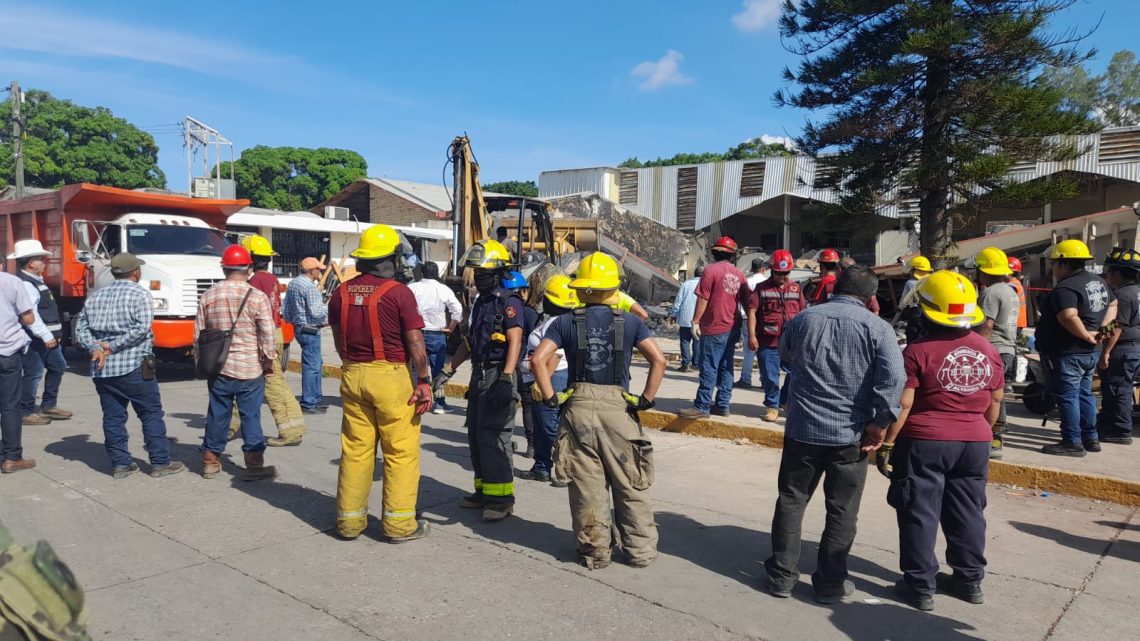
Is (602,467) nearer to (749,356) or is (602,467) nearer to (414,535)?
(414,535)

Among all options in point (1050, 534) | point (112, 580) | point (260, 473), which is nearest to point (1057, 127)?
point (1050, 534)

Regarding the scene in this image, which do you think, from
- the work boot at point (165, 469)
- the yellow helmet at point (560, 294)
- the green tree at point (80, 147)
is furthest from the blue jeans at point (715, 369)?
the green tree at point (80, 147)

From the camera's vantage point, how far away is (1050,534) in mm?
5109

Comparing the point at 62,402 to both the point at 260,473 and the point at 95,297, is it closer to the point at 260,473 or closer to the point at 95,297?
the point at 95,297

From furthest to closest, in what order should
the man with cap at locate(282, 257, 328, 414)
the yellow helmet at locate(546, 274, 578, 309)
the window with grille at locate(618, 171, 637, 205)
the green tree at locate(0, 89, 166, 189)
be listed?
the green tree at locate(0, 89, 166, 189) < the window with grille at locate(618, 171, 637, 205) < the man with cap at locate(282, 257, 328, 414) < the yellow helmet at locate(546, 274, 578, 309)

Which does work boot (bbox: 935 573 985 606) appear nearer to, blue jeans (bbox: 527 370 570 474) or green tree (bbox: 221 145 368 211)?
blue jeans (bbox: 527 370 570 474)

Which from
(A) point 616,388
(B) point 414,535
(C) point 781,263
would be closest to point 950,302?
(A) point 616,388

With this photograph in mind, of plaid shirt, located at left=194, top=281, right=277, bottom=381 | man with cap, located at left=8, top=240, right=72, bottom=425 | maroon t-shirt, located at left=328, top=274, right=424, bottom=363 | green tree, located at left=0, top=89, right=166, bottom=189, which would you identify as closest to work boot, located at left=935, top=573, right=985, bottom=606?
maroon t-shirt, located at left=328, top=274, right=424, bottom=363

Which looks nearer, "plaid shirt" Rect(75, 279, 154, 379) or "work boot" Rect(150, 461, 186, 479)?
"plaid shirt" Rect(75, 279, 154, 379)

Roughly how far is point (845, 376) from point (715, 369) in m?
4.22

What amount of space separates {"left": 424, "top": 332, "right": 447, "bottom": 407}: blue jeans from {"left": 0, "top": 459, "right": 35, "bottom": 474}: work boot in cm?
372

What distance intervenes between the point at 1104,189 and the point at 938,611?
938 inches

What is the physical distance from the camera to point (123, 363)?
607cm

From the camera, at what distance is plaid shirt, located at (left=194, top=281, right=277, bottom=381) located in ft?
20.0
